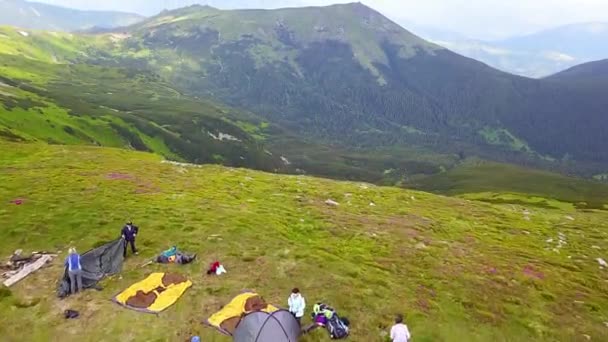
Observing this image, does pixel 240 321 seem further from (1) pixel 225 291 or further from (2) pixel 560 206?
(2) pixel 560 206

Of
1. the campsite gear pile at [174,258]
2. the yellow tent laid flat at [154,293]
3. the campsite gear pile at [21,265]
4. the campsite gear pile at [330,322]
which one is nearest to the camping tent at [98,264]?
the campsite gear pile at [174,258]

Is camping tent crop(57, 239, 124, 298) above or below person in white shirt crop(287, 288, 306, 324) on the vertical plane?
below

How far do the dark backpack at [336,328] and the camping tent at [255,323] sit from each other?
6.82 feet

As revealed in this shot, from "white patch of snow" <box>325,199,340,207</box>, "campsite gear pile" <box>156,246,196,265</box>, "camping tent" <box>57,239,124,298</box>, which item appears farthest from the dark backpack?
"white patch of snow" <box>325,199,340,207</box>

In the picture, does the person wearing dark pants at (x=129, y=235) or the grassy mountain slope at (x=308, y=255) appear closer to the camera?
the grassy mountain slope at (x=308, y=255)

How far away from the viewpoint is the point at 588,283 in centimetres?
4325

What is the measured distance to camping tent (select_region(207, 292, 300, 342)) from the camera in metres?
27.5

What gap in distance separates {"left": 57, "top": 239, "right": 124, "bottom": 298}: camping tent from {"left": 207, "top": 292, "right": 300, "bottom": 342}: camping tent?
10.8 m

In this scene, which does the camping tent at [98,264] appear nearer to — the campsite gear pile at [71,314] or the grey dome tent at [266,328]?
the campsite gear pile at [71,314]

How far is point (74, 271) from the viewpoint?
32.9 metres

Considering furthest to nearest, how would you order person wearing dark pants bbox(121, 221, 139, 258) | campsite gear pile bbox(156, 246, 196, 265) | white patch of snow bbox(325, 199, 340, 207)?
white patch of snow bbox(325, 199, 340, 207) < person wearing dark pants bbox(121, 221, 139, 258) < campsite gear pile bbox(156, 246, 196, 265)

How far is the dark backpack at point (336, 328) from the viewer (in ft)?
95.3

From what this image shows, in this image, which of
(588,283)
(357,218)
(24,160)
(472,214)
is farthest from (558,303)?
(24,160)

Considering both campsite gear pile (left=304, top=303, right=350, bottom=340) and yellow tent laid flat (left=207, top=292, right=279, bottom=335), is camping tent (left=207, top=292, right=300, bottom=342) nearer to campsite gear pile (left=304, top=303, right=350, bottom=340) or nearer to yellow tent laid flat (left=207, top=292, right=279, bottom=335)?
yellow tent laid flat (left=207, top=292, right=279, bottom=335)
